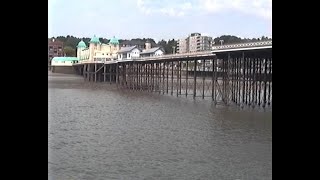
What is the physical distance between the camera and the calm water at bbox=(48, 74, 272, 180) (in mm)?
6719

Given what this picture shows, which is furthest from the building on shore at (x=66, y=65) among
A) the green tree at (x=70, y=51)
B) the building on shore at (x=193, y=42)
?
the building on shore at (x=193, y=42)

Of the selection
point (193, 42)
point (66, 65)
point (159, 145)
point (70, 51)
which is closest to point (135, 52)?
point (193, 42)

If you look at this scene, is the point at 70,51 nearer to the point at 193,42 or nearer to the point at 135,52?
the point at 135,52

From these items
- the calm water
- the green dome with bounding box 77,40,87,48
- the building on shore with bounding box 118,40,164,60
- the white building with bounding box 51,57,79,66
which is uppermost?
the green dome with bounding box 77,40,87,48

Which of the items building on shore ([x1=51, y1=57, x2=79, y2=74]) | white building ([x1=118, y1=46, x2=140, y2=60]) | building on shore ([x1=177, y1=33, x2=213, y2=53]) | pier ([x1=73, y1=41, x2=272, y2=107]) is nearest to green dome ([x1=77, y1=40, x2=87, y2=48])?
building on shore ([x1=51, y1=57, x2=79, y2=74])

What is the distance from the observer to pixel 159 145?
9078mm

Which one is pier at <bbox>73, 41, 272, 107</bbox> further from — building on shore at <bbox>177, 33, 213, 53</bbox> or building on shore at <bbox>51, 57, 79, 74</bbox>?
building on shore at <bbox>51, 57, 79, 74</bbox>

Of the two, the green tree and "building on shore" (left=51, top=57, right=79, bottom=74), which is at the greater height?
the green tree

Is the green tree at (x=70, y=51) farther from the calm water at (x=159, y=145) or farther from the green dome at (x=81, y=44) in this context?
the calm water at (x=159, y=145)

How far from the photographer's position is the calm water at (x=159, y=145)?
22.0 feet

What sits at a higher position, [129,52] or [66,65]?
[129,52]

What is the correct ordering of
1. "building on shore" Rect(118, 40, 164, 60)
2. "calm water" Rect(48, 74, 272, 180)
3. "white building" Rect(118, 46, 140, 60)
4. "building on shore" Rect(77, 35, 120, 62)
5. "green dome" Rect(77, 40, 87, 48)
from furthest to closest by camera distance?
"green dome" Rect(77, 40, 87, 48)
"building on shore" Rect(77, 35, 120, 62)
"white building" Rect(118, 46, 140, 60)
"building on shore" Rect(118, 40, 164, 60)
"calm water" Rect(48, 74, 272, 180)

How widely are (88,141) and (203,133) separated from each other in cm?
308
